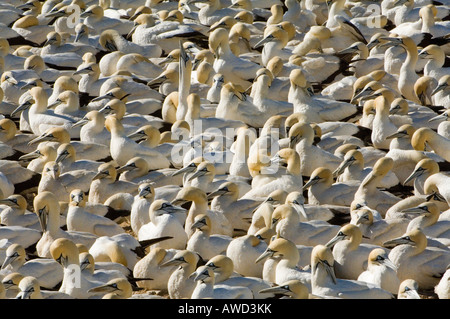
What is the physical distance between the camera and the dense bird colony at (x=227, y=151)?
34.7ft

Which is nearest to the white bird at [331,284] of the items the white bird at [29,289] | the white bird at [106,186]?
the white bird at [29,289]

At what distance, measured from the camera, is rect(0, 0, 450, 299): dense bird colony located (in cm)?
1058

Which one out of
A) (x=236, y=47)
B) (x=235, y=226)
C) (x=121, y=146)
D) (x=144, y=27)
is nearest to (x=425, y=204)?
(x=235, y=226)

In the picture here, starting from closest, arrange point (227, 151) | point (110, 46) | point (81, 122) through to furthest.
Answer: point (227, 151) → point (81, 122) → point (110, 46)

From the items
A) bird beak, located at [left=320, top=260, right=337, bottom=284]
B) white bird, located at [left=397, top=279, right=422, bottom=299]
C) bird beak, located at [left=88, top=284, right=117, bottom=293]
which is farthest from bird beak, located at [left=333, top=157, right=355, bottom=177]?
bird beak, located at [left=88, top=284, right=117, bottom=293]

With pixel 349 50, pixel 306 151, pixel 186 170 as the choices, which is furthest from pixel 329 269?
pixel 349 50

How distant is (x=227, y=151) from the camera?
524 inches

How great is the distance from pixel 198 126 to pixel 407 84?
3.15m

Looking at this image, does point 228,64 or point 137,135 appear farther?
point 228,64

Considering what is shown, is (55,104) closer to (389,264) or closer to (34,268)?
(34,268)

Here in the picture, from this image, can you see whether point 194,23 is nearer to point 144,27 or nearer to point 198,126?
point 144,27

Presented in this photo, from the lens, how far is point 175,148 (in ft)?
44.6

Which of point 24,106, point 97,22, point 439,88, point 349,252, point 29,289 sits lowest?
point 97,22

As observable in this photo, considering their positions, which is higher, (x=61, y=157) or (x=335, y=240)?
(x=335, y=240)
